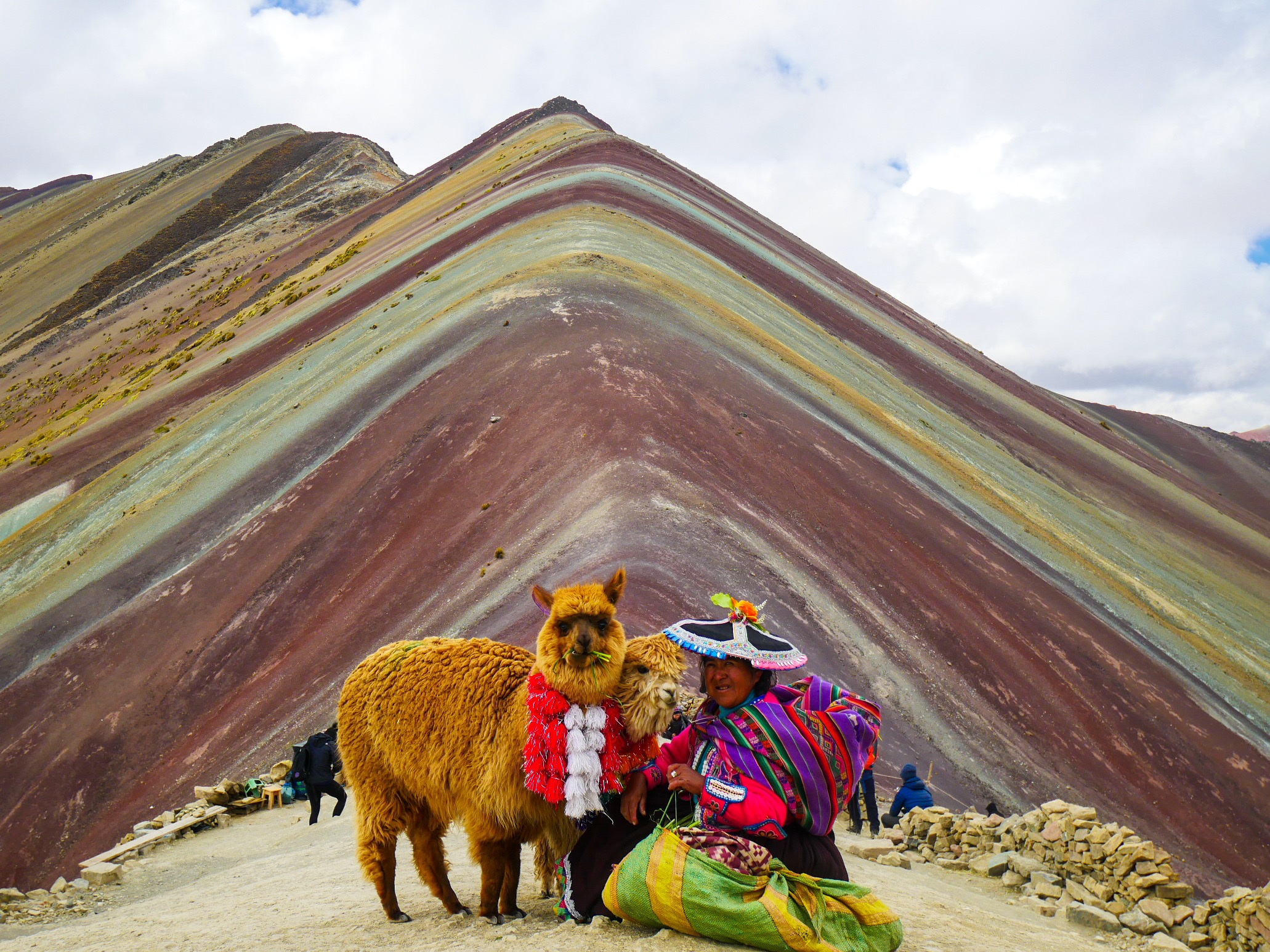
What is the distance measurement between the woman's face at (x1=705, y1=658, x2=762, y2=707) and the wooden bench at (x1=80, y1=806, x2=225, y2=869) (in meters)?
9.93

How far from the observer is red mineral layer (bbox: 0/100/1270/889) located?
14.6 meters

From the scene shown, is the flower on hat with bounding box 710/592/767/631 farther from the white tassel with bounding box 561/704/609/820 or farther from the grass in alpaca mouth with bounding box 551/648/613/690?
the white tassel with bounding box 561/704/609/820

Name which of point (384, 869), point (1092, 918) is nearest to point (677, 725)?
point (384, 869)

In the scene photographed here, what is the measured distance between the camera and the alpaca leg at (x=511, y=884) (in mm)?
5488

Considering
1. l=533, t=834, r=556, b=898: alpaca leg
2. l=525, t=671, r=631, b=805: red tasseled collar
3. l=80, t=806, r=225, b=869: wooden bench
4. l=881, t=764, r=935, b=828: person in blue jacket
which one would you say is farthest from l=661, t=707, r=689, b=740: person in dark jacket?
l=80, t=806, r=225, b=869: wooden bench

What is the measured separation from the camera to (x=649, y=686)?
4.96m

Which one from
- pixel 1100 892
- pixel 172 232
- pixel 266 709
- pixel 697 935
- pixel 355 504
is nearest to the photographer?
pixel 697 935

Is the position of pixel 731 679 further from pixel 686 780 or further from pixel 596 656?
pixel 596 656

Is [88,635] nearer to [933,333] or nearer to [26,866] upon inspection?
[26,866]

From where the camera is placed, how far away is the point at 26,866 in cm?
1573

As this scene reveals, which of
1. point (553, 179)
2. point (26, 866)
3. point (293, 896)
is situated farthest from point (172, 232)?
point (293, 896)

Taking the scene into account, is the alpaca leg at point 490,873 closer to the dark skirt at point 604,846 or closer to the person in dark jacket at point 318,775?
the dark skirt at point 604,846

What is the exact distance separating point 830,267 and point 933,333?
726 cm

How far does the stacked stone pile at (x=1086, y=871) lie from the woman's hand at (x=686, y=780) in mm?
4696
